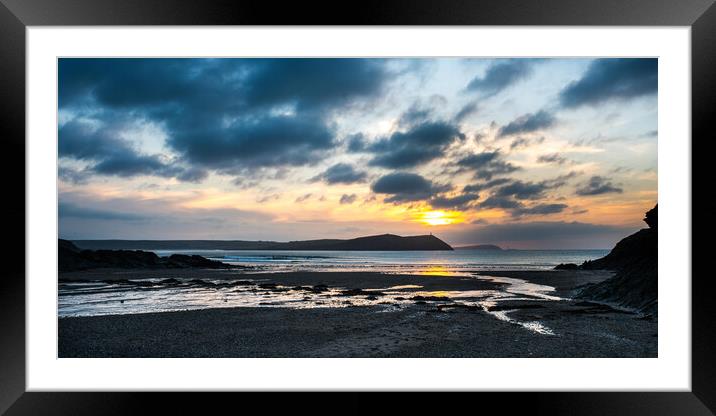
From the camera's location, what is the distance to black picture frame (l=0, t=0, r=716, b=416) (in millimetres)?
2814

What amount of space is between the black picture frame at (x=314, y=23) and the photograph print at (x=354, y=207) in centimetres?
95

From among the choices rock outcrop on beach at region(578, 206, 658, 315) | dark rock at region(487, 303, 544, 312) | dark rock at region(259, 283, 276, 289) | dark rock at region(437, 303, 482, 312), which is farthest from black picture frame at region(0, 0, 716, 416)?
dark rock at region(259, 283, 276, 289)

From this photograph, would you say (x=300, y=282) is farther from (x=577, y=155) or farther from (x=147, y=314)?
(x=577, y=155)

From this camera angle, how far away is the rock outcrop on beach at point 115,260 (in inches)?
751

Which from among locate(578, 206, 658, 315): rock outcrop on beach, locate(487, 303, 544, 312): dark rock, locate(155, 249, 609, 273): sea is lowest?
locate(155, 249, 609, 273): sea

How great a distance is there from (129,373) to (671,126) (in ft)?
14.3

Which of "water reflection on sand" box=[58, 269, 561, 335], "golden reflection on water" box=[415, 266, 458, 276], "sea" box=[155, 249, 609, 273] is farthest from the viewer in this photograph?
"sea" box=[155, 249, 609, 273]

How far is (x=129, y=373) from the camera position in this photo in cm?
298

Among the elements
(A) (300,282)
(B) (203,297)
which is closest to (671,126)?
(B) (203,297)

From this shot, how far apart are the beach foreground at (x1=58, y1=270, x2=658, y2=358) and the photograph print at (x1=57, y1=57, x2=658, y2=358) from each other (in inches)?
2.2

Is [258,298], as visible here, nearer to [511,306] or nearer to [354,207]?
[511,306]

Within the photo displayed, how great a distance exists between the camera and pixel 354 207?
46375 mm

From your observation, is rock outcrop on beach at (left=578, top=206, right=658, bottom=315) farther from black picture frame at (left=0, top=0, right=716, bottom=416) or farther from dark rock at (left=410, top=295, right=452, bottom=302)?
black picture frame at (left=0, top=0, right=716, bottom=416)

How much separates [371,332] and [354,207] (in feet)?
129
